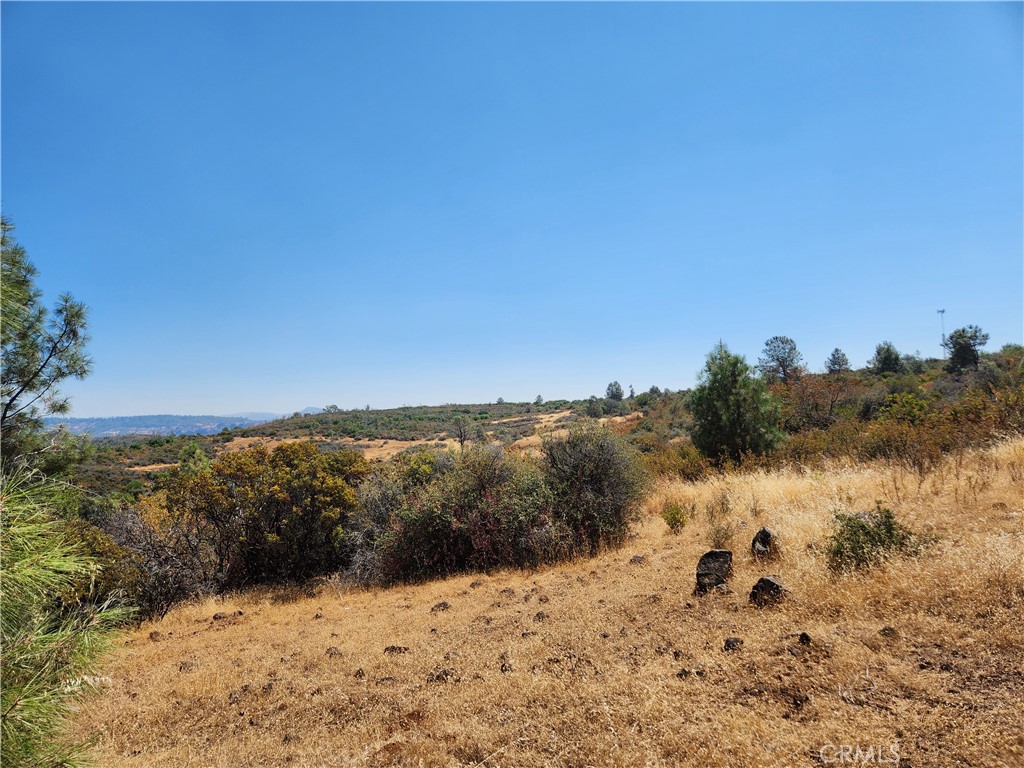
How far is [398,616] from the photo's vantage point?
7.21 meters

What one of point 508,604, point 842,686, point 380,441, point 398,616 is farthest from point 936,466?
point 380,441

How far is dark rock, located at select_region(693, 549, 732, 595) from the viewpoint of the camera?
5730 mm

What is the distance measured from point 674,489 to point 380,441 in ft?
119

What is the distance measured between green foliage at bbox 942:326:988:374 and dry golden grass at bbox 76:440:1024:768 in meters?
31.7

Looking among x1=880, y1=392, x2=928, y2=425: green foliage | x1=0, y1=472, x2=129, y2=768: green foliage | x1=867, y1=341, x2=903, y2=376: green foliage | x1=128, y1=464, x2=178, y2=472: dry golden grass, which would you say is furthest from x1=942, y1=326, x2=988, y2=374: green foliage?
x1=128, y1=464, x2=178, y2=472: dry golden grass

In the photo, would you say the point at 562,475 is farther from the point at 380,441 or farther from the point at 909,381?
the point at 380,441

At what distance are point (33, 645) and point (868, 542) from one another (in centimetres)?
721

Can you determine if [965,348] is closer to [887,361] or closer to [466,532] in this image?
[887,361]

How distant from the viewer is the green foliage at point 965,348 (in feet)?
98.6

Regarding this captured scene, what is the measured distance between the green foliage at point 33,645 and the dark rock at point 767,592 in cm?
558

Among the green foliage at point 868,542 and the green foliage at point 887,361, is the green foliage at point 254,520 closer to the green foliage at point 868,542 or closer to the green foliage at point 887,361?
the green foliage at point 868,542

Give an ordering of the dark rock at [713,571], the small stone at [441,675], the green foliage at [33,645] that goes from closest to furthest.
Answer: the green foliage at [33,645]
the small stone at [441,675]
the dark rock at [713,571]

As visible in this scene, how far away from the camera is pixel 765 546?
646 centimetres

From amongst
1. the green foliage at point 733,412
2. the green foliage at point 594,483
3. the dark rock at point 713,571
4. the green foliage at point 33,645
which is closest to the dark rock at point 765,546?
the dark rock at point 713,571
